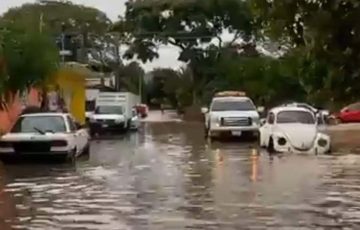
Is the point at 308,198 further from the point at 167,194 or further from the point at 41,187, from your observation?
the point at 41,187

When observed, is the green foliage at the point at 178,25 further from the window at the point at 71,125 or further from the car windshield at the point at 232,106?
the window at the point at 71,125

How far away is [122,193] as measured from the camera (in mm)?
18078

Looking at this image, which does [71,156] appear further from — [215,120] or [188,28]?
[188,28]

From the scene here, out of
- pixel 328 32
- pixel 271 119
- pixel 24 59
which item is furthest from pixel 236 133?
pixel 328 32

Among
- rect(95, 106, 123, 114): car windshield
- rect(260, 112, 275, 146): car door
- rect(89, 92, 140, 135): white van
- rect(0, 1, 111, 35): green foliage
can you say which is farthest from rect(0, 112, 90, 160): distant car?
rect(0, 1, 111, 35): green foliage

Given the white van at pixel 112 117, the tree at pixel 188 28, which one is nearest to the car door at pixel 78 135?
the white van at pixel 112 117

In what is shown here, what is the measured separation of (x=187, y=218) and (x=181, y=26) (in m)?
65.2

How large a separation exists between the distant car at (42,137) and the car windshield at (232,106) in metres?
13.1

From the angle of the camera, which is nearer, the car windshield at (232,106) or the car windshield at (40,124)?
the car windshield at (40,124)

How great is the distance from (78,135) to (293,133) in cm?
686

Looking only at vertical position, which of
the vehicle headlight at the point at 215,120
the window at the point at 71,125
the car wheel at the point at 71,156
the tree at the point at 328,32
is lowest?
the car wheel at the point at 71,156

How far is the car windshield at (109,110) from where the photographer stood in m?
50.3

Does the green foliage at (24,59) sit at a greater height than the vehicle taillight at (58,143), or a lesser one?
greater

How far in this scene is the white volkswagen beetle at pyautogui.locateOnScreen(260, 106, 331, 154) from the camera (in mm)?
28938
